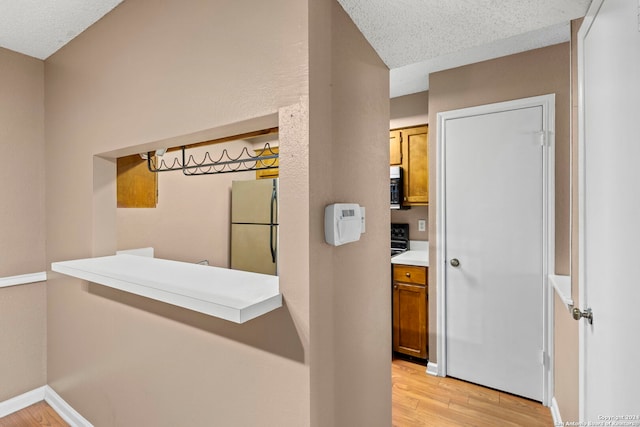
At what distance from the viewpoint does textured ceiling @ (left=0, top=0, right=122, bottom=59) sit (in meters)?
1.59

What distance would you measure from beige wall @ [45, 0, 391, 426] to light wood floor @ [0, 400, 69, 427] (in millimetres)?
191

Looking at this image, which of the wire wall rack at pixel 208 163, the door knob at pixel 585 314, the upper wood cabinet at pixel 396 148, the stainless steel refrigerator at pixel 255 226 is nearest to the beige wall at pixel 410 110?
the upper wood cabinet at pixel 396 148

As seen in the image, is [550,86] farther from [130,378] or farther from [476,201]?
[130,378]

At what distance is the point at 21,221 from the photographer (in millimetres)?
2111

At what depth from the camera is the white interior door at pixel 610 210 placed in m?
0.85

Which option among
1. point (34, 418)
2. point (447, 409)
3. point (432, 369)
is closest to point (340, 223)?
point (447, 409)

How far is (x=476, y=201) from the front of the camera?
241 centimetres

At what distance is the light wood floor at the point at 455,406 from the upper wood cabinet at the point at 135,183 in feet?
7.25

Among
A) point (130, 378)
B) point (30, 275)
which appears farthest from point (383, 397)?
point (30, 275)

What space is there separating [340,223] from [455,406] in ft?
6.26

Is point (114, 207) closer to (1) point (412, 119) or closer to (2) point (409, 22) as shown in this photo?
(2) point (409, 22)

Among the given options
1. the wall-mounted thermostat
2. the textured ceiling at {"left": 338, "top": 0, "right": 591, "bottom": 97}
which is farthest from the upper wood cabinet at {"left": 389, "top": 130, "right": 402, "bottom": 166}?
the wall-mounted thermostat

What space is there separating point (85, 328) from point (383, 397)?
1.76 metres

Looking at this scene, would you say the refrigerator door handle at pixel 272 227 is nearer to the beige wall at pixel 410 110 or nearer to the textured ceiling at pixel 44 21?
the beige wall at pixel 410 110
